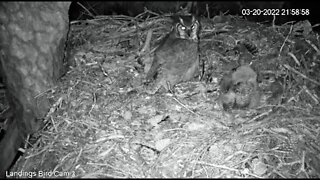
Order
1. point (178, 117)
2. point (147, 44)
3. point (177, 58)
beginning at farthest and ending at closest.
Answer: point (147, 44) → point (177, 58) → point (178, 117)

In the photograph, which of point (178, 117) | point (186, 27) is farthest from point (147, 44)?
point (178, 117)

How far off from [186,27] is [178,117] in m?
0.77

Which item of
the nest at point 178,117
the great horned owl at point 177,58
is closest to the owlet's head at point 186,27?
the great horned owl at point 177,58

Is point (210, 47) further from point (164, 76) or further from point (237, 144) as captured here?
point (237, 144)

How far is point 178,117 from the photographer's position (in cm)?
227

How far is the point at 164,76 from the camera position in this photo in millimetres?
2490

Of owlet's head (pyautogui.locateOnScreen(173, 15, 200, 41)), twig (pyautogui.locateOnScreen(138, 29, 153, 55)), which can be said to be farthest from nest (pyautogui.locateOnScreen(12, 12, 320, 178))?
owlet's head (pyautogui.locateOnScreen(173, 15, 200, 41))

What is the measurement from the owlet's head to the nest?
0.75 feet

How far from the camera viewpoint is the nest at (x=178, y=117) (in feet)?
6.36

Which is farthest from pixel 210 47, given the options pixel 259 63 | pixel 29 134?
pixel 29 134

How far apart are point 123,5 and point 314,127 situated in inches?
90.3

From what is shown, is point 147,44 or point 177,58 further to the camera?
point 147,44

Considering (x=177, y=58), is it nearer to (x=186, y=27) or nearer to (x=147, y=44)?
(x=186, y=27)

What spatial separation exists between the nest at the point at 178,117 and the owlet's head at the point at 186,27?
0.23 metres
